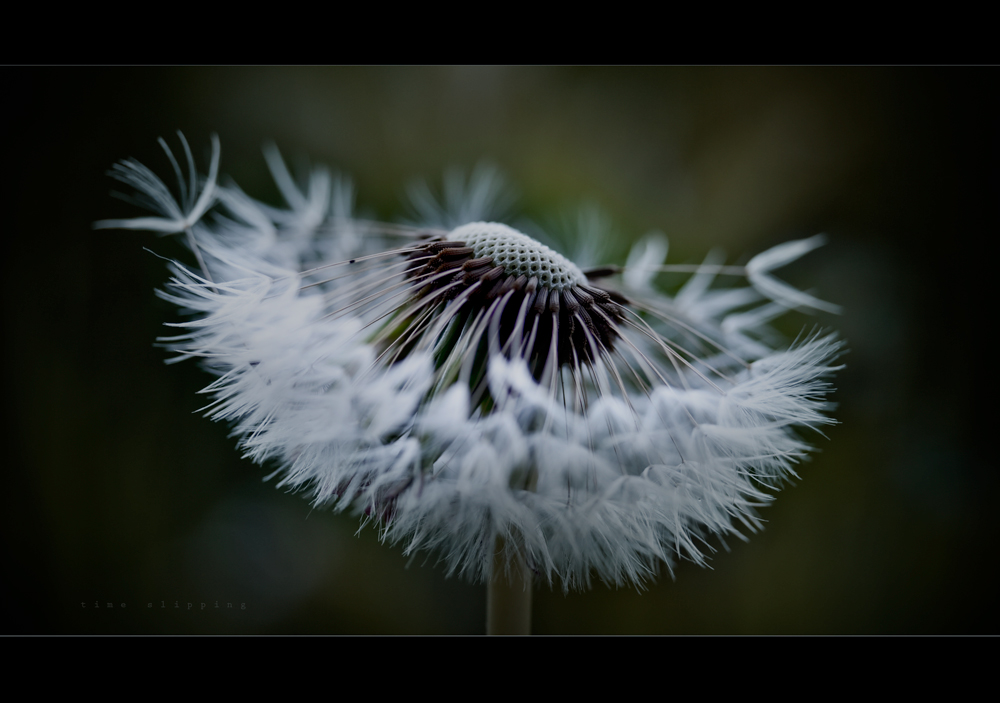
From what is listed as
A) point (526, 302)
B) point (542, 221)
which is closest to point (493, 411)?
point (526, 302)

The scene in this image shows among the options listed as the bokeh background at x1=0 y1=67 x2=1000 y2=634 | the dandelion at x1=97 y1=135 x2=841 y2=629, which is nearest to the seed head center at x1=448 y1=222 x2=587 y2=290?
the dandelion at x1=97 y1=135 x2=841 y2=629

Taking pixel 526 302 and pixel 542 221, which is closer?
pixel 526 302

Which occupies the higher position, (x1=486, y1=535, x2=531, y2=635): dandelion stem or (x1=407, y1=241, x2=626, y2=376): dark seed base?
(x1=407, y1=241, x2=626, y2=376): dark seed base

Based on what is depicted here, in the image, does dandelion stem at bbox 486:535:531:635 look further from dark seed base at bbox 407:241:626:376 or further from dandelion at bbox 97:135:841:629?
dark seed base at bbox 407:241:626:376

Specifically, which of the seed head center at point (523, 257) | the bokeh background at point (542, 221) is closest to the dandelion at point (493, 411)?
the seed head center at point (523, 257)

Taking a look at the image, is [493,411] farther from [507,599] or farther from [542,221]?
[542,221]

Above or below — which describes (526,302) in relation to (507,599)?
above

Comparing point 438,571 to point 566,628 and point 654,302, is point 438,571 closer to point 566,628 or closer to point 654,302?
point 566,628

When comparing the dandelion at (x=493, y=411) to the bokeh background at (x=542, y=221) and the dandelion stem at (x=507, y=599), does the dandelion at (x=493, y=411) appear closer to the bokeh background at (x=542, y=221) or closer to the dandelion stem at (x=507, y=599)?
the dandelion stem at (x=507, y=599)
